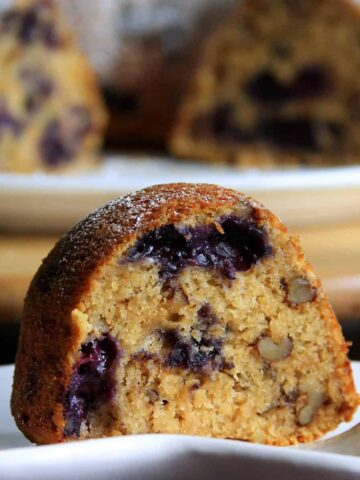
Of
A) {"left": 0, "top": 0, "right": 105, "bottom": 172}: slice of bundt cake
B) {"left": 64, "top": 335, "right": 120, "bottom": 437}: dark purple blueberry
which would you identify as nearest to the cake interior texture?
{"left": 64, "top": 335, "right": 120, "bottom": 437}: dark purple blueberry

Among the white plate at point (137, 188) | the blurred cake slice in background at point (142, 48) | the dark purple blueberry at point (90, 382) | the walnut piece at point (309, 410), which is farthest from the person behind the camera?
the blurred cake slice in background at point (142, 48)

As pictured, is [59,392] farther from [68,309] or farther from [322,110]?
[322,110]

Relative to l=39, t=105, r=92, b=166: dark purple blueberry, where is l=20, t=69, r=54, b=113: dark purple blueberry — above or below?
above

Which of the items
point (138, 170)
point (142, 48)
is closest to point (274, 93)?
point (142, 48)

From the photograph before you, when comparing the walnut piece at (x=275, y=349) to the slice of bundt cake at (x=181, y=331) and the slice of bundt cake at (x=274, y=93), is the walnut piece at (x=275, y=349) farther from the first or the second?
the slice of bundt cake at (x=274, y=93)

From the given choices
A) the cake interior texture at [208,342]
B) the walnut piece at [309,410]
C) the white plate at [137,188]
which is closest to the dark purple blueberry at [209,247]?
the cake interior texture at [208,342]

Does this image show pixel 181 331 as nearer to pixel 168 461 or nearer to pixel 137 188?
pixel 168 461

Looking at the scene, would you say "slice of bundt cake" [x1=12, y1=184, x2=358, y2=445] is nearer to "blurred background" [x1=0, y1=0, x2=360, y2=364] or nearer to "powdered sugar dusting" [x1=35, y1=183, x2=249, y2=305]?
"powdered sugar dusting" [x1=35, y1=183, x2=249, y2=305]
